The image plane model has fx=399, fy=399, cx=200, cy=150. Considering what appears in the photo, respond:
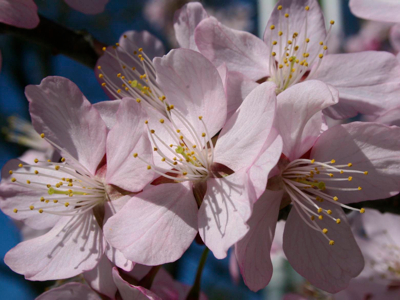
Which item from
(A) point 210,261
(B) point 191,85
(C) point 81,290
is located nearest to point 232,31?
(B) point 191,85

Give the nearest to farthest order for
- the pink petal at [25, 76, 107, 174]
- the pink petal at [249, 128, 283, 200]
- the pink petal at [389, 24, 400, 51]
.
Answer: the pink petal at [249, 128, 283, 200] → the pink petal at [25, 76, 107, 174] → the pink petal at [389, 24, 400, 51]

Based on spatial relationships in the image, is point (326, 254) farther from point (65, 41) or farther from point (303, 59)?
point (65, 41)

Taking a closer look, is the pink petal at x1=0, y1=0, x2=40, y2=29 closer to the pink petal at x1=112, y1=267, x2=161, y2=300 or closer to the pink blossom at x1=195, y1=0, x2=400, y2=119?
the pink blossom at x1=195, y1=0, x2=400, y2=119

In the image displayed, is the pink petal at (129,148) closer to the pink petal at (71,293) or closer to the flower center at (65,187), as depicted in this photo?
the flower center at (65,187)

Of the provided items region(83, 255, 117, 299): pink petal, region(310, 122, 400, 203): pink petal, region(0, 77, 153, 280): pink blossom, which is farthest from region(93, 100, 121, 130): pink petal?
region(310, 122, 400, 203): pink petal

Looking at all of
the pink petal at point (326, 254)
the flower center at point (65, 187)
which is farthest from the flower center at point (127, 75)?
the pink petal at point (326, 254)

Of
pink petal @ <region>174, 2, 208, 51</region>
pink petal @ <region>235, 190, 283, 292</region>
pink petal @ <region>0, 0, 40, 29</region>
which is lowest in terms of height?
pink petal @ <region>235, 190, 283, 292</region>

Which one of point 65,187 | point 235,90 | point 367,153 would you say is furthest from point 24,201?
point 367,153
